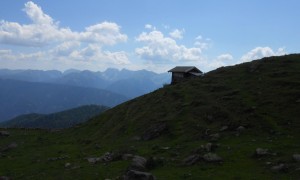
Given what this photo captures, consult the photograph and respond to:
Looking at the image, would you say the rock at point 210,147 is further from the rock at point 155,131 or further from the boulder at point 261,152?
the rock at point 155,131

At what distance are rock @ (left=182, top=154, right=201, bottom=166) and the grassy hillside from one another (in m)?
0.14

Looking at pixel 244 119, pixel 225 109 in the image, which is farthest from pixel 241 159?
pixel 225 109

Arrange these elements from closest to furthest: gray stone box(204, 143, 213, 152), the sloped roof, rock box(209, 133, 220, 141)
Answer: gray stone box(204, 143, 213, 152) < rock box(209, 133, 220, 141) < the sloped roof

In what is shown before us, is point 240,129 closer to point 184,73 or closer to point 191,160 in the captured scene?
point 191,160

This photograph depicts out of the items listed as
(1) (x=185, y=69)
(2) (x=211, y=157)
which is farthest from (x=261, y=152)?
(1) (x=185, y=69)

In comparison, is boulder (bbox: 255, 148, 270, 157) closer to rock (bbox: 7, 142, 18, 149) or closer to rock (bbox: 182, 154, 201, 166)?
rock (bbox: 182, 154, 201, 166)

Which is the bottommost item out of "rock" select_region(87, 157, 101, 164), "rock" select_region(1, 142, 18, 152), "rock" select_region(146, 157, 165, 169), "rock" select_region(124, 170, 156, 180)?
"rock" select_region(1, 142, 18, 152)

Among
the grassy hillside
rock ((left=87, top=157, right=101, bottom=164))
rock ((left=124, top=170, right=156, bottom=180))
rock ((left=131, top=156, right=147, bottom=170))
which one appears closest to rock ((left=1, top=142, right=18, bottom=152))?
the grassy hillside

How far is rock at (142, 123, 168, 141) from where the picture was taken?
186 feet

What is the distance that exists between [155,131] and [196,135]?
28.1 feet

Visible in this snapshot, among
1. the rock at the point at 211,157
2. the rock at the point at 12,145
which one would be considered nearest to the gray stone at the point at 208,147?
the rock at the point at 211,157

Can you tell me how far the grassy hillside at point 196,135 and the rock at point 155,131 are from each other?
0.59 ft

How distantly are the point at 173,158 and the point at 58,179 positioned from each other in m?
13.0

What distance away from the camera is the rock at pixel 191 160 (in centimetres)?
3822
